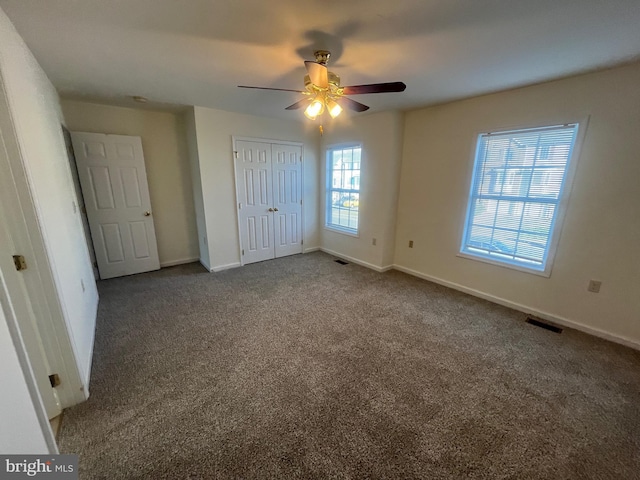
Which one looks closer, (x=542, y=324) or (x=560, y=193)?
(x=560, y=193)

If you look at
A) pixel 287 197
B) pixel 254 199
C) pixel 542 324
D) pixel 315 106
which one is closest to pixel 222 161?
pixel 254 199

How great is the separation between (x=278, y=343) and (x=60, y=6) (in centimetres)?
261

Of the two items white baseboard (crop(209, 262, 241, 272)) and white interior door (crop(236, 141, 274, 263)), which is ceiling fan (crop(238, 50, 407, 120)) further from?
white baseboard (crop(209, 262, 241, 272))

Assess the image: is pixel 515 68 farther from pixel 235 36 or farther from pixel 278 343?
pixel 278 343

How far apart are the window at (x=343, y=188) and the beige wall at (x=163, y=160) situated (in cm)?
240

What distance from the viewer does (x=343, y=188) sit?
4477 millimetres

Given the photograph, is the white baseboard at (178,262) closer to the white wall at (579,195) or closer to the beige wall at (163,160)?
the beige wall at (163,160)

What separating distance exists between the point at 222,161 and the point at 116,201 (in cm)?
156

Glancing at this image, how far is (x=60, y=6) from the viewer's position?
1388 millimetres

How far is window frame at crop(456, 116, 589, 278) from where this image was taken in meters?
2.35

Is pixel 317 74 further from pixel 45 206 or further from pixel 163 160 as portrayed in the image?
pixel 163 160

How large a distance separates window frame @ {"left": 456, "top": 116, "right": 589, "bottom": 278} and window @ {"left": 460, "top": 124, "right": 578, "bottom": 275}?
1cm

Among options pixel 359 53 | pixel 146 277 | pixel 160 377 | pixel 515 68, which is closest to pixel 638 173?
pixel 515 68

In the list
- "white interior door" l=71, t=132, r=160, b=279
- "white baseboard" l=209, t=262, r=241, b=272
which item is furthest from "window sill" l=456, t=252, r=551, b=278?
"white interior door" l=71, t=132, r=160, b=279
